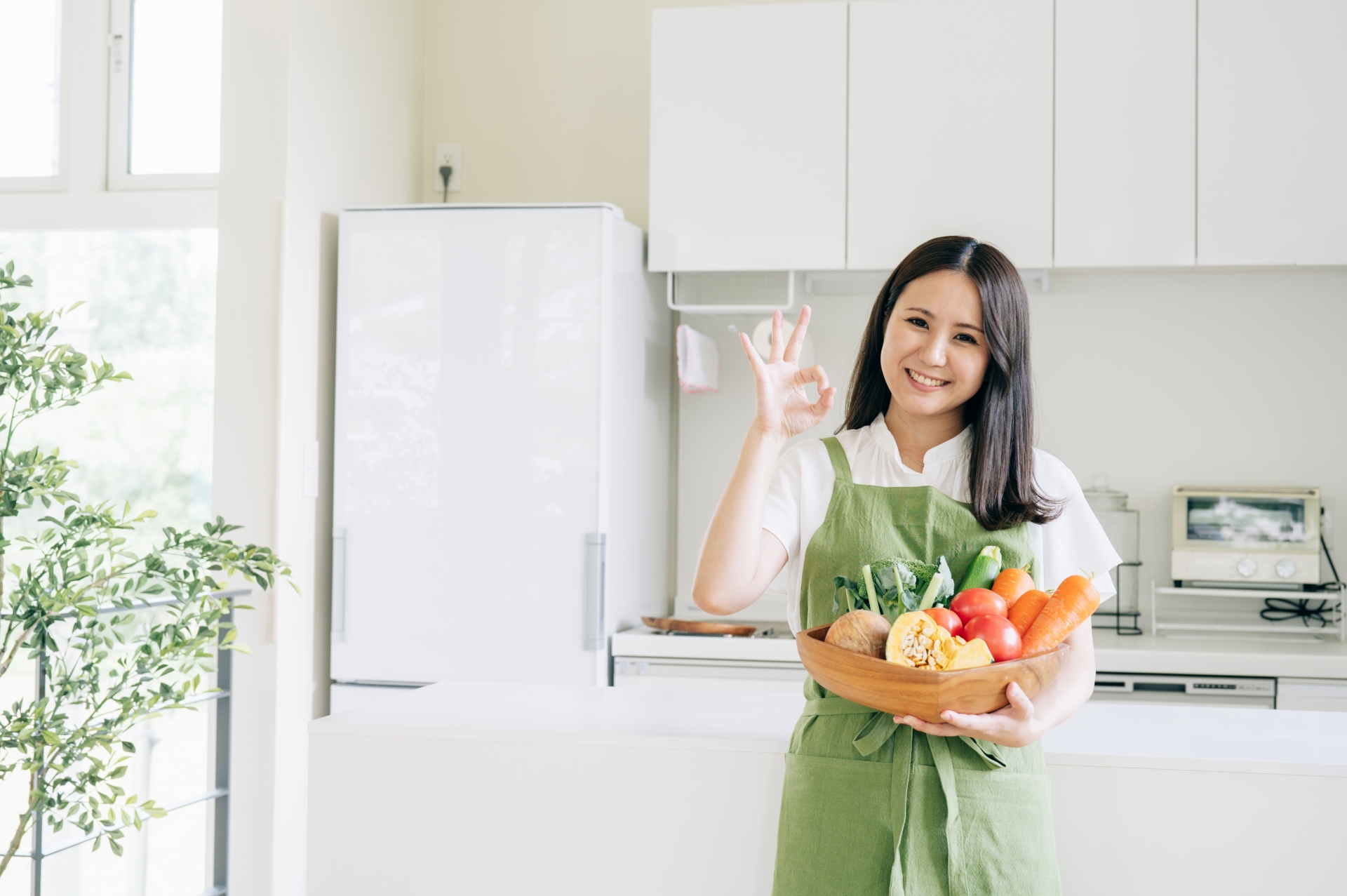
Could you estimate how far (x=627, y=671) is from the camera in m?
2.66

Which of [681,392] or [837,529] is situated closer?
[837,529]

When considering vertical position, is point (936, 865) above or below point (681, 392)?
below

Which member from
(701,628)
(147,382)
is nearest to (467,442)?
(701,628)

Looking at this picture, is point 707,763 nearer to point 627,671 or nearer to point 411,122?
point 627,671

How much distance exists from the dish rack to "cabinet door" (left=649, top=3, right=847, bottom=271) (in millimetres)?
1223

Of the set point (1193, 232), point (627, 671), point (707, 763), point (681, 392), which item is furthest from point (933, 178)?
point (707, 763)

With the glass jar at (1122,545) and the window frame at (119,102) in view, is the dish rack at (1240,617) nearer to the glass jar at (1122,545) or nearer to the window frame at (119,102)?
the glass jar at (1122,545)

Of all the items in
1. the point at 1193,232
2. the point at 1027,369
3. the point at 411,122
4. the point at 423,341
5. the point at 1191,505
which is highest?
the point at 411,122

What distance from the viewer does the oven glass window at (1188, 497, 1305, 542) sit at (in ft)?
9.13

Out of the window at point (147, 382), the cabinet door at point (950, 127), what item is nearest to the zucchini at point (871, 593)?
the cabinet door at point (950, 127)

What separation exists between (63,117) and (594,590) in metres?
1.93

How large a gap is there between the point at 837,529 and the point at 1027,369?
27 cm

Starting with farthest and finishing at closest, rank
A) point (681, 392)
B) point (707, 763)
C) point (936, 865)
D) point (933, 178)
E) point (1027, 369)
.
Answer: point (681, 392), point (933, 178), point (707, 763), point (1027, 369), point (936, 865)

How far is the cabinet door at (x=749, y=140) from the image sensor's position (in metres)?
2.79
